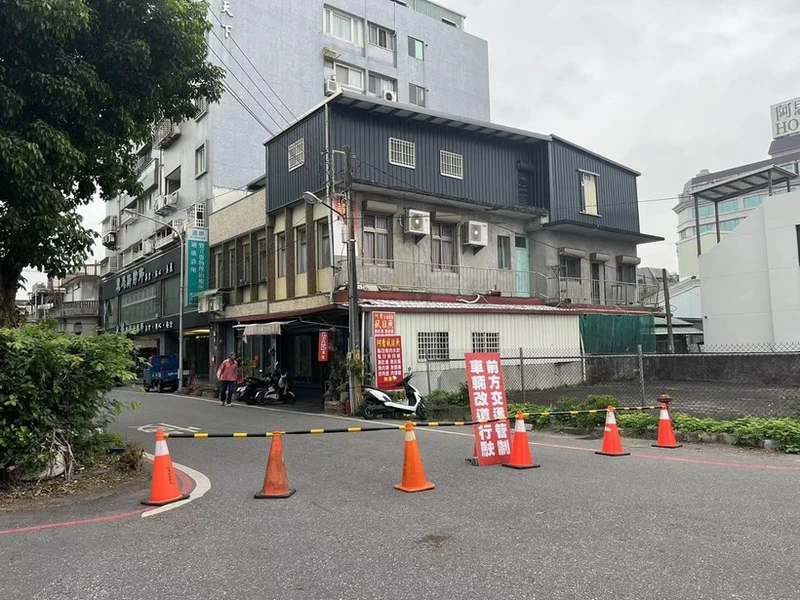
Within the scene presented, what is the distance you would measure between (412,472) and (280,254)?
16.7 meters

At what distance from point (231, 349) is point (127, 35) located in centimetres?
1827

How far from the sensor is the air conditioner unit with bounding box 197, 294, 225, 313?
26.3 meters

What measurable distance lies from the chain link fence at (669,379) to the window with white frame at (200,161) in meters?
18.9

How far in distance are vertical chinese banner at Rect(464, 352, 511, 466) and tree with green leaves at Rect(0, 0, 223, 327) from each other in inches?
250

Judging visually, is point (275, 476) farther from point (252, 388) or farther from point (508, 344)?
point (252, 388)

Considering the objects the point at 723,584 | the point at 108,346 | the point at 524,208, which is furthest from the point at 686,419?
the point at 524,208

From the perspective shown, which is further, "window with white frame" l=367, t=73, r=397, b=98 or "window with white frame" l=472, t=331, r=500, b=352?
"window with white frame" l=367, t=73, r=397, b=98

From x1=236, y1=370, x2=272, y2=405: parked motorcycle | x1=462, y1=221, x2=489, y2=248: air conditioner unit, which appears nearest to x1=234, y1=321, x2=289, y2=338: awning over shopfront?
x1=236, y1=370, x2=272, y2=405: parked motorcycle

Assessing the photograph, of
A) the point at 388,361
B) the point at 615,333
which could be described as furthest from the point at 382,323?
the point at 615,333

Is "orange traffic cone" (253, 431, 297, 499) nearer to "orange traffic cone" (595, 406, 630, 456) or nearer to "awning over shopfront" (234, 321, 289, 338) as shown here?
"orange traffic cone" (595, 406, 630, 456)

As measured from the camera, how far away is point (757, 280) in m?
21.8

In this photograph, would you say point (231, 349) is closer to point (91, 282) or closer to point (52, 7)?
point (52, 7)

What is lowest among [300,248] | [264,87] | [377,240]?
[377,240]

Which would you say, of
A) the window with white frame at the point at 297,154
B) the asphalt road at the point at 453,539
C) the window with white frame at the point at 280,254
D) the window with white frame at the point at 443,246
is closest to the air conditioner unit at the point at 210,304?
the window with white frame at the point at 280,254
